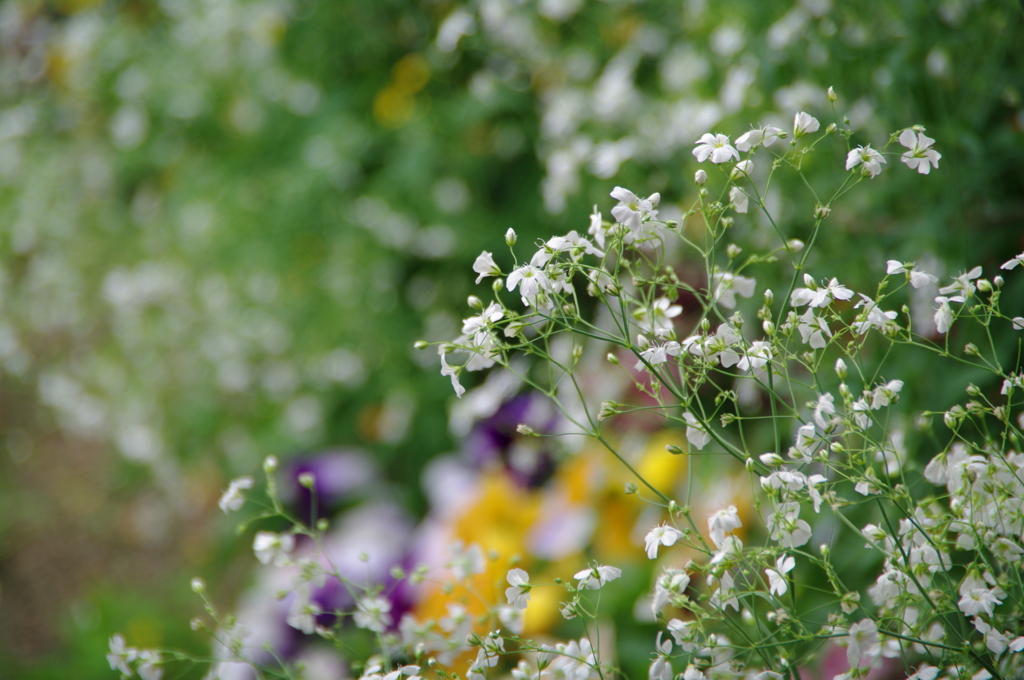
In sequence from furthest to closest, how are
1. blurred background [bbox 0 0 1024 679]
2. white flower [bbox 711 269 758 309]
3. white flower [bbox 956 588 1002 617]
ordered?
blurred background [bbox 0 0 1024 679], white flower [bbox 711 269 758 309], white flower [bbox 956 588 1002 617]

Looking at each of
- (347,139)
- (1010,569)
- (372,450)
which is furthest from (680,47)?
(1010,569)

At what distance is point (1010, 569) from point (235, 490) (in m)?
0.52

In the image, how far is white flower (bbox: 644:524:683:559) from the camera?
427 millimetres

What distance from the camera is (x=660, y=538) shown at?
443 millimetres

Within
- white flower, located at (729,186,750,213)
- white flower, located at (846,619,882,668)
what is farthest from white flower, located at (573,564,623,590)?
white flower, located at (729,186,750,213)

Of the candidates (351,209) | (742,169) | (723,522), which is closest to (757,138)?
(742,169)

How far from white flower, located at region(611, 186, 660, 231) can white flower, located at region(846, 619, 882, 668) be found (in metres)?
0.26

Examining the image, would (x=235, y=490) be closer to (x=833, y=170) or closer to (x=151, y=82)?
(x=833, y=170)

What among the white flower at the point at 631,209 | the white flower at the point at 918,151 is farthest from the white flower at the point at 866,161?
the white flower at the point at 631,209

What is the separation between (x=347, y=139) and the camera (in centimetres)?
142

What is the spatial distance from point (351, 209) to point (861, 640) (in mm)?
1257

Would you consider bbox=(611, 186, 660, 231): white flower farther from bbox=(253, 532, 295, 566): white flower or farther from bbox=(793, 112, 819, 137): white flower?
bbox=(253, 532, 295, 566): white flower

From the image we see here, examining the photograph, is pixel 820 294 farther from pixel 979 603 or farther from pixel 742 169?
pixel 979 603

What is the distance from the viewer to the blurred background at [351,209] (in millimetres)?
917
